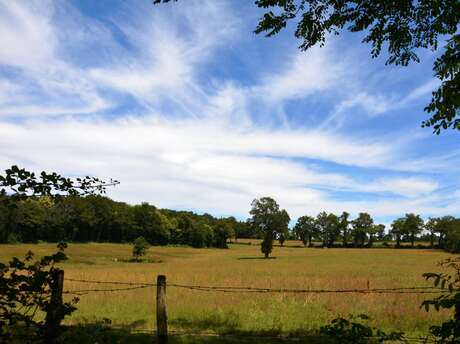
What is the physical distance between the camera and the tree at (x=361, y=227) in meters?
149

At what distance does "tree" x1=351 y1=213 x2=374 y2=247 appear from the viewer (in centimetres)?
14890

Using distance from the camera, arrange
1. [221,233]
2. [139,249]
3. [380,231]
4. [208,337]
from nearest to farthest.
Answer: [208,337] → [139,249] → [221,233] → [380,231]

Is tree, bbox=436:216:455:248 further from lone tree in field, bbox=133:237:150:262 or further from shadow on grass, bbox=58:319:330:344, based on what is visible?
shadow on grass, bbox=58:319:330:344

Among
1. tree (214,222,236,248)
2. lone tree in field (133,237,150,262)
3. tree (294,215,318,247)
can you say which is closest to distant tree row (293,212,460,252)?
tree (294,215,318,247)

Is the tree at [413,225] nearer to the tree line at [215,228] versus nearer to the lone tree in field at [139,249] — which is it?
the tree line at [215,228]

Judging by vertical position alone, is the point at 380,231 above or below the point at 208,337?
above

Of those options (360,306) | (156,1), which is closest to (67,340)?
(156,1)

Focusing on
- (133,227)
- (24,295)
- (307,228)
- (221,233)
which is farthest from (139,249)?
(307,228)

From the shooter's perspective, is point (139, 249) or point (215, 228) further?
point (215, 228)

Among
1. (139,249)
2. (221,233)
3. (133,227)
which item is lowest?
(139,249)

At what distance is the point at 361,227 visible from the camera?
491 feet

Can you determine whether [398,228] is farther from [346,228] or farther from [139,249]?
[139,249]

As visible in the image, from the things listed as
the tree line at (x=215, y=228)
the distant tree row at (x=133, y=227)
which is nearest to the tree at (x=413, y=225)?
the tree line at (x=215, y=228)

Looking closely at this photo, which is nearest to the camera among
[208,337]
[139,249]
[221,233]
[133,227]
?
[208,337]
